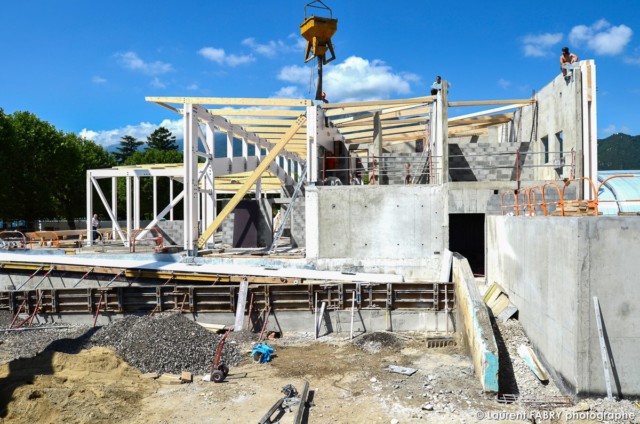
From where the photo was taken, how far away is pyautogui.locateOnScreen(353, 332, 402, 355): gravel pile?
11039mm

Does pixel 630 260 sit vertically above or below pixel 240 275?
above

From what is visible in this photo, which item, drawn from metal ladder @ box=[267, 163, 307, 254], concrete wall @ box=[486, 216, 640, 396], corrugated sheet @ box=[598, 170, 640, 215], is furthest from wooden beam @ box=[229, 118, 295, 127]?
concrete wall @ box=[486, 216, 640, 396]

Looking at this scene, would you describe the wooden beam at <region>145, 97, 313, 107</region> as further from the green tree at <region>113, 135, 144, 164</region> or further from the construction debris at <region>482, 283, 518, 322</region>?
the green tree at <region>113, 135, 144, 164</region>

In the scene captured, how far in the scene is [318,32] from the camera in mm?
20547

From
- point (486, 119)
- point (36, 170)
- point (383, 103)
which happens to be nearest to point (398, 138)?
point (486, 119)

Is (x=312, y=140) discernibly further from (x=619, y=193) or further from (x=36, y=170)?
(x=36, y=170)

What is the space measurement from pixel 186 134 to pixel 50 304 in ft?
20.5

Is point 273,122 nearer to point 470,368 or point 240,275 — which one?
point 240,275

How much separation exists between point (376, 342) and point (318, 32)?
1433 cm

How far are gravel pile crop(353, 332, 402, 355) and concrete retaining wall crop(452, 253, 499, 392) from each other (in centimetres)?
158

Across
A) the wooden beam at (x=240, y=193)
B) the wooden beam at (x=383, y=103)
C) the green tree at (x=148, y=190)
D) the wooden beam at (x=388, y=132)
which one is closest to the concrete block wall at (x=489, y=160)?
the wooden beam at (x=383, y=103)

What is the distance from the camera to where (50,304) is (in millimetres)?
13617

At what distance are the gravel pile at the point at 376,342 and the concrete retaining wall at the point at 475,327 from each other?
1584 millimetres

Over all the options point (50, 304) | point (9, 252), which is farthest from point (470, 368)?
point (9, 252)
